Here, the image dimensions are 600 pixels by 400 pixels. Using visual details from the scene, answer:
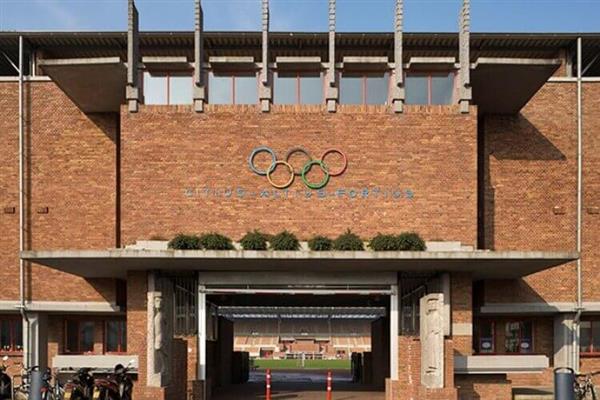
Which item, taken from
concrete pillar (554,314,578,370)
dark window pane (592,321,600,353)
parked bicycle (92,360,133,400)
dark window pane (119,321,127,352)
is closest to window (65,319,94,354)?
dark window pane (119,321,127,352)

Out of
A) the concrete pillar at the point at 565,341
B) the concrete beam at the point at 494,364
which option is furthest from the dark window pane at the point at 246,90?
the concrete pillar at the point at 565,341

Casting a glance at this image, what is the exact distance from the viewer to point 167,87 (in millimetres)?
26844

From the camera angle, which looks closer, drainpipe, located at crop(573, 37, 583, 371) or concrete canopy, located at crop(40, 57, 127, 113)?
concrete canopy, located at crop(40, 57, 127, 113)

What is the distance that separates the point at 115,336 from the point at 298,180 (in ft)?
37.3

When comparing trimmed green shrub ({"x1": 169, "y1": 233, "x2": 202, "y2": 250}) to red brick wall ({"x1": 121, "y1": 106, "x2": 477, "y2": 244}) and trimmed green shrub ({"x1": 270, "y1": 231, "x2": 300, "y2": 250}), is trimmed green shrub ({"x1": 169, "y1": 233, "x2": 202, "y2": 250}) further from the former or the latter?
trimmed green shrub ({"x1": 270, "y1": 231, "x2": 300, "y2": 250})

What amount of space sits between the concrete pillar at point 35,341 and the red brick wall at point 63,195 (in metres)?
0.88

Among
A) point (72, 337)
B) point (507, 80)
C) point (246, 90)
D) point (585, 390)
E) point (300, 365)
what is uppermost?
point (507, 80)

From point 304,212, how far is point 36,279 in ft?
37.0

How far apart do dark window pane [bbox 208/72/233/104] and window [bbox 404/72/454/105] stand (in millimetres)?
5706

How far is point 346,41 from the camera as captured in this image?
107 feet

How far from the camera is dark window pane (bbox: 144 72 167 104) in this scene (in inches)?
1053

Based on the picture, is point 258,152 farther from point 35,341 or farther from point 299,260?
point 35,341

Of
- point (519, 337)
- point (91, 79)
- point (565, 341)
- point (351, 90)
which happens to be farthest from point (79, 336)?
point (565, 341)

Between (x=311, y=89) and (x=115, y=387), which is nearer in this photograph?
(x=115, y=387)
